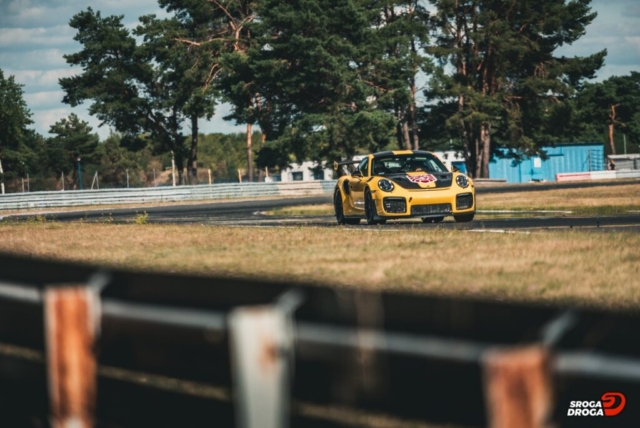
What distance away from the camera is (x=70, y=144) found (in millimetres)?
98625

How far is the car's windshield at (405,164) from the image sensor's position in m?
18.2

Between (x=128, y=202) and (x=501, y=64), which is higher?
(x=501, y=64)

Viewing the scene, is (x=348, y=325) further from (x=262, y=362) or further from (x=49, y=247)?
(x=49, y=247)

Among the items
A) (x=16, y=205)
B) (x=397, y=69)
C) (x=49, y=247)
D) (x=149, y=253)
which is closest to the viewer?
(x=149, y=253)

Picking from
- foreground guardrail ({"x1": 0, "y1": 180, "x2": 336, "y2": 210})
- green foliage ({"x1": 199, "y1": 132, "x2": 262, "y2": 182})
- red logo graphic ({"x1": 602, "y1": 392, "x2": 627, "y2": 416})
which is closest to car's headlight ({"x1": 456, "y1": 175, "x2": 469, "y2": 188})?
red logo graphic ({"x1": 602, "y1": 392, "x2": 627, "y2": 416})

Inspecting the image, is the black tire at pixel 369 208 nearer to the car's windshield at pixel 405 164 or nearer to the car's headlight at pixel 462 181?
the car's windshield at pixel 405 164

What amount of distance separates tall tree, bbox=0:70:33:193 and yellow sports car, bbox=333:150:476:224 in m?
78.5

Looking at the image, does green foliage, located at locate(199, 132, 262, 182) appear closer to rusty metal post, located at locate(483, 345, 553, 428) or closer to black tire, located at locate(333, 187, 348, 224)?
black tire, located at locate(333, 187, 348, 224)

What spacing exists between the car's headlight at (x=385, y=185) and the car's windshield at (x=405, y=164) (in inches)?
27.4

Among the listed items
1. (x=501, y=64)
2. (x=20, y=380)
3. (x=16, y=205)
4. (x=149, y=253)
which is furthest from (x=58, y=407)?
(x=501, y=64)

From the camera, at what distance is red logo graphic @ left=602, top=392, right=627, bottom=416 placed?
2.36m

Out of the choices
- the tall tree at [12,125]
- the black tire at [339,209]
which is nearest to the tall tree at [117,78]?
the tall tree at [12,125]

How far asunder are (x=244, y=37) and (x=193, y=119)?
8479mm

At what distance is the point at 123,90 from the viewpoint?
7131 cm
